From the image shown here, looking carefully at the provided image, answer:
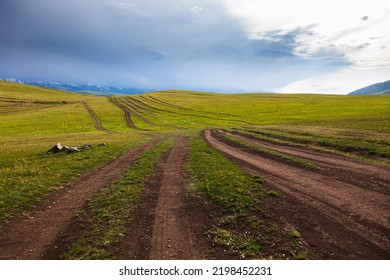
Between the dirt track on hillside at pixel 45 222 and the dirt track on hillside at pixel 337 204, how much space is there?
10.8 m

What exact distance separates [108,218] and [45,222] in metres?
3.22

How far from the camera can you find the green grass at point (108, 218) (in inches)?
369

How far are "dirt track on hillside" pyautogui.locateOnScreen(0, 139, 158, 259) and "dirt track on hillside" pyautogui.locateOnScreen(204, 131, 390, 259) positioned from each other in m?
10.8

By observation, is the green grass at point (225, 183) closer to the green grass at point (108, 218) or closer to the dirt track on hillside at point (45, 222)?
the green grass at point (108, 218)

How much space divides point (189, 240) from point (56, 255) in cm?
519

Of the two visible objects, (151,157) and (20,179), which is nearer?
(20,179)

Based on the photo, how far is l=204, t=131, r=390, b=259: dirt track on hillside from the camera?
9.04 m

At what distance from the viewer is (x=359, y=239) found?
30.4 feet

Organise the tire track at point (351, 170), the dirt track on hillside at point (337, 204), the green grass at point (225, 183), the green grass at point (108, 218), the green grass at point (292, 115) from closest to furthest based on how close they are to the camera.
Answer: the dirt track on hillside at point (337, 204) < the green grass at point (108, 218) < the green grass at point (225, 183) < the tire track at point (351, 170) < the green grass at point (292, 115)

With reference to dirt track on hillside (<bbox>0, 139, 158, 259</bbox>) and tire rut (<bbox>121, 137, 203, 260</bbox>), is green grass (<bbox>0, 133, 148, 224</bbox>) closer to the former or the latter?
dirt track on hillside (<bbox>0, 139, 158, 259</bbox>)

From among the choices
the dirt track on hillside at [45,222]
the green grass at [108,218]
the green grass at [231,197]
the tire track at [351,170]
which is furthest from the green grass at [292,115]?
the dirt track on hillside at [45,222]

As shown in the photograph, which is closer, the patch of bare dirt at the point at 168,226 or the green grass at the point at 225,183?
the patch of bare dirt at the point at 168,226
